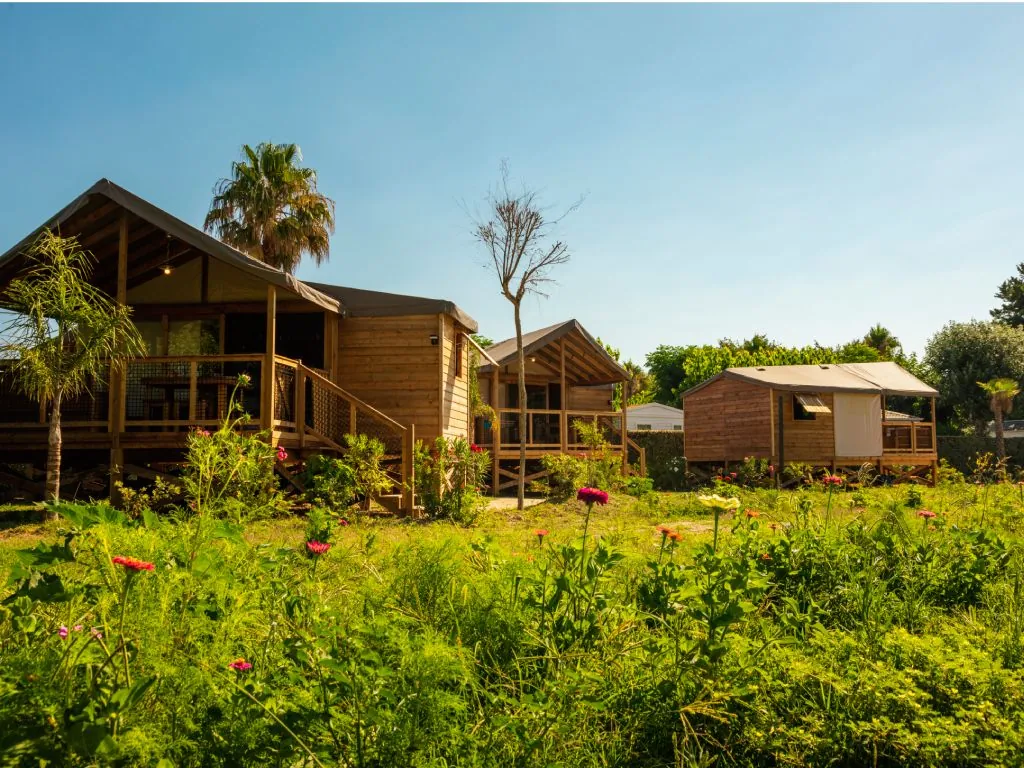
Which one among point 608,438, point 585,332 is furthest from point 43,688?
point 608,438

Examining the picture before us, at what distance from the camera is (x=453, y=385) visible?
1586 centimetres

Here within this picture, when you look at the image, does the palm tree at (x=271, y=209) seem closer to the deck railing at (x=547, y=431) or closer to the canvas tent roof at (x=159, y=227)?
the deck railing at (x=547, y=431)

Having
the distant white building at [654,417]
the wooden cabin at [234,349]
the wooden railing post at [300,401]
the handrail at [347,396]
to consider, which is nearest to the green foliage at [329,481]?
the wooden railing post at [300,401]

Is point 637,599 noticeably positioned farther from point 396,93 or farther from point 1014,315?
point 1014,315

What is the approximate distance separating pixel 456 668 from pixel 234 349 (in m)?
13.4

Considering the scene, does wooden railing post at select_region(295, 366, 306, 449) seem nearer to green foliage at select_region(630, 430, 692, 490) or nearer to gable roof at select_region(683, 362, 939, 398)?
gable roof at select_region(683, 362, 939, 398)

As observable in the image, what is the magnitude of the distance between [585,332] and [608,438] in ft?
11.6

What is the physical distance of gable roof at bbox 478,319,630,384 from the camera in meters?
20.0

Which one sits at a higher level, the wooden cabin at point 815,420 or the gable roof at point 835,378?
the gable roof at point 835,378

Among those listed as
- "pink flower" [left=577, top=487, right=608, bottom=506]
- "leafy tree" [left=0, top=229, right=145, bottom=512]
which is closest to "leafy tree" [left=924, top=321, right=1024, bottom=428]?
"leafy tree" [left=0, top=229, right=145, bottom=512]

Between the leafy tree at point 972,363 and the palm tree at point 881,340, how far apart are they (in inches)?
344

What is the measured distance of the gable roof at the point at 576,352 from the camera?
65.5ft

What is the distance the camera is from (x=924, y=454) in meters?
26.2

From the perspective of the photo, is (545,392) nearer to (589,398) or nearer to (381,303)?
(589,398)
